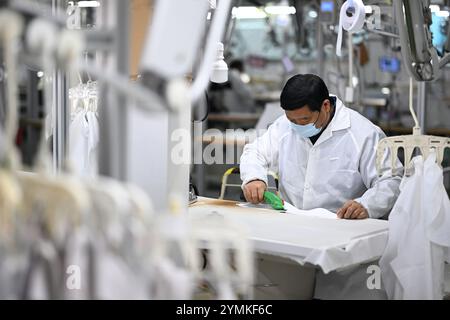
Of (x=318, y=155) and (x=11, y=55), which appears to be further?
(x=318, y=155)

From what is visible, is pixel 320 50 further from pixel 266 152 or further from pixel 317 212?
pixel 317 212

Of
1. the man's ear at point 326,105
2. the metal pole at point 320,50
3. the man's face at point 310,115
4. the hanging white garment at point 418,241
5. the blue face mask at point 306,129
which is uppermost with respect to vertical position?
the metal pole at point 320,50

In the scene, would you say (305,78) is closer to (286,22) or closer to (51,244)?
(51,244)

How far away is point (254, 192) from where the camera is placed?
11.8 ft

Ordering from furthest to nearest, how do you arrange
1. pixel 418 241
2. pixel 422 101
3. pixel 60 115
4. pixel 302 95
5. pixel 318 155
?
pixel 422 101 → pixel 318 155 → pixel 302 95 → pixel 60 115 → pixel 418 241

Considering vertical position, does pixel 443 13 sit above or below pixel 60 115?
above

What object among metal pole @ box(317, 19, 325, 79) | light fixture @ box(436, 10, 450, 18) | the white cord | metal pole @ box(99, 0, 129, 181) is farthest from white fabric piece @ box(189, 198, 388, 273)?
metal pole @ box(317, 19, 325, 79)

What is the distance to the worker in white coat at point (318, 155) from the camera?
360 centimetres

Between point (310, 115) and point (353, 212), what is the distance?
595mm

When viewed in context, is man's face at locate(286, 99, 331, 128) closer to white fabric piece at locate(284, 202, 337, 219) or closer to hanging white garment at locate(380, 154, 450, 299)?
white fabric piece at locate(284, 202, 337, 219)

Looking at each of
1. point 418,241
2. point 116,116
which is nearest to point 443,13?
point 418,241

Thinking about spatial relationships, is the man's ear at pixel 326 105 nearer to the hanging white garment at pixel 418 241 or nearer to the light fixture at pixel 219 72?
the light fixture at pixel 219 72

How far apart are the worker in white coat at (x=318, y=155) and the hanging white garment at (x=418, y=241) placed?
46cm

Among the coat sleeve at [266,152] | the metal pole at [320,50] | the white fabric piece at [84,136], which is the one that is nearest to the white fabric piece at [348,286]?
the coat sleeve at [266,152]
